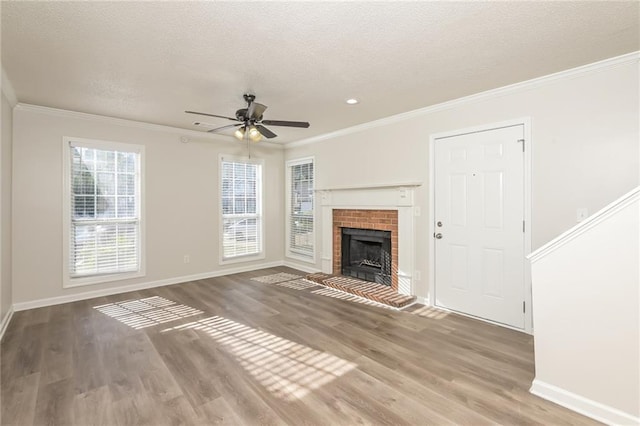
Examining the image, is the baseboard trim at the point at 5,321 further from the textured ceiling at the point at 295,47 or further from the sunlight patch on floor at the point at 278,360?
the textured ceiling at the point at 295,47

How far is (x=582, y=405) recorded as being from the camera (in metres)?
2.04

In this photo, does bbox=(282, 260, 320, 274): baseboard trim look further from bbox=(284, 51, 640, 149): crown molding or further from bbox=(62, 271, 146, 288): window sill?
bbox=(62, 271, 146, 288): window sill

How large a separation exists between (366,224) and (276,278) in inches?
73.6

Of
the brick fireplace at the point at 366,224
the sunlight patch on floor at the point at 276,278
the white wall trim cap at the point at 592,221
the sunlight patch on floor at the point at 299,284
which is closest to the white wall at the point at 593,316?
the white wall trim cap at the point at 592,221

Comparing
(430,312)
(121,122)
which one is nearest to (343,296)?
(430,312)

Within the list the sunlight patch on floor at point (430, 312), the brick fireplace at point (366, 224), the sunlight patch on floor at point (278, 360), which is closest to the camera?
the sunlight patch on floor at point (278, 360)

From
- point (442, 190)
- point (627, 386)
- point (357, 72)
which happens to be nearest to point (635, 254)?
point (627, 386)

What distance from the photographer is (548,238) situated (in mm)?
3135

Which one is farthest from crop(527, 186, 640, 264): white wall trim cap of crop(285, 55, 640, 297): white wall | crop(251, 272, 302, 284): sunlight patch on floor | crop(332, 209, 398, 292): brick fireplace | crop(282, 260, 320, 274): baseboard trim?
crop(282, 260, 320, 274): baseboard trim

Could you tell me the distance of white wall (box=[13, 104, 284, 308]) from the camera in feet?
13.2

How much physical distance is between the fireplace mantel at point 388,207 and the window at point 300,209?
537 millimetres

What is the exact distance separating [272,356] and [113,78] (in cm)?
311

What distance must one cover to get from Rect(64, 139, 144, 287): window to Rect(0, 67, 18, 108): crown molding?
2.30ft

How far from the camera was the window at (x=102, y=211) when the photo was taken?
4383 millimetres
